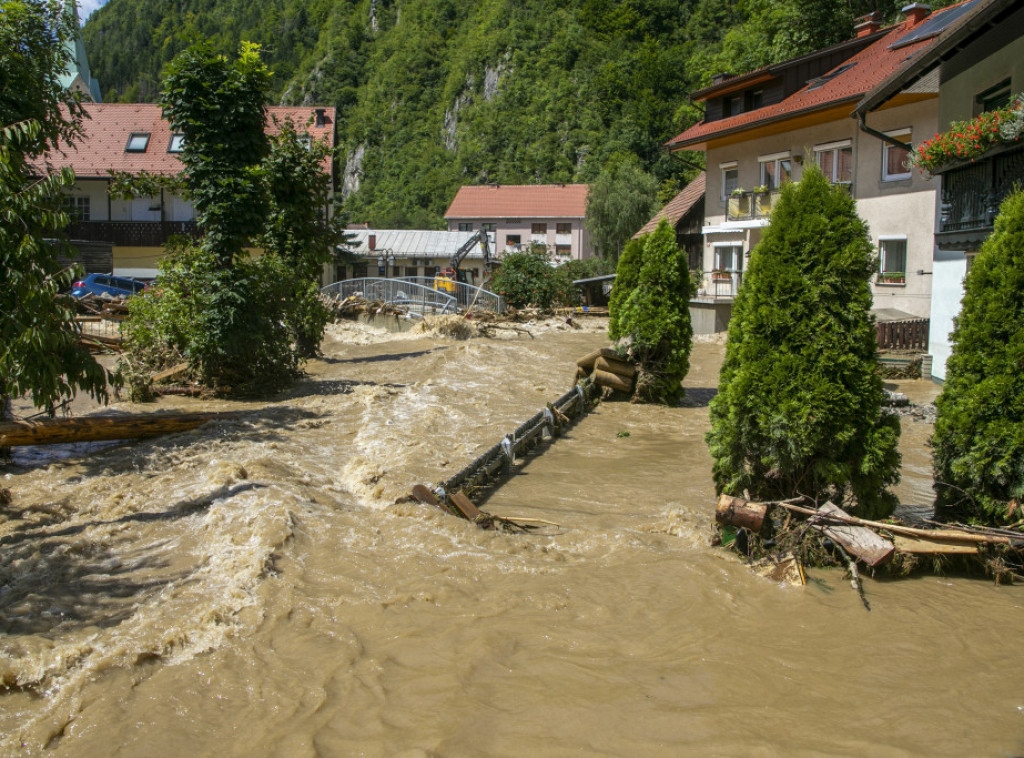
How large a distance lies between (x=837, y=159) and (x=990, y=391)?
2122 centimetres

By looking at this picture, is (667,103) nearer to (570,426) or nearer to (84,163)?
(84,163)

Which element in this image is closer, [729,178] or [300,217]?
[300,217]

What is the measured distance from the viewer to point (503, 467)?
9.45 meters

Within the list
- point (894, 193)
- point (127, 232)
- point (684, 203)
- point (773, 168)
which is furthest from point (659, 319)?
point (127, 232)

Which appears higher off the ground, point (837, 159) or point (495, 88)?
point (495, 88)

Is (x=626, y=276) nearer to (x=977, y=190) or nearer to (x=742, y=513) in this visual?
(x=977, y=190)

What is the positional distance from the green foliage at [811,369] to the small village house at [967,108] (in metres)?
6.05

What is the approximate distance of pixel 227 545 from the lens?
261 inches

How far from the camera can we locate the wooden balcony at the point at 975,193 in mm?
11898

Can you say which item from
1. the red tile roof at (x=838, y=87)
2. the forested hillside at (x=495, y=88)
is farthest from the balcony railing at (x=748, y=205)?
the forested hillside at (x=495, y=88)

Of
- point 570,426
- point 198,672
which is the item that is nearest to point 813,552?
point 198,672

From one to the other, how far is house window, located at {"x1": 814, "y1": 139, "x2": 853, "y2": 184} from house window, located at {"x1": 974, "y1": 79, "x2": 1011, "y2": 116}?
32.5 ft

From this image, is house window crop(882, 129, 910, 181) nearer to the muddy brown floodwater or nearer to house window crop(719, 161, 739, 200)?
house window crop(719, 161, 739, 200)

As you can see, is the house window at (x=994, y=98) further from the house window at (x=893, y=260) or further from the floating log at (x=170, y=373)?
the floating log at (x=170, y=373)
